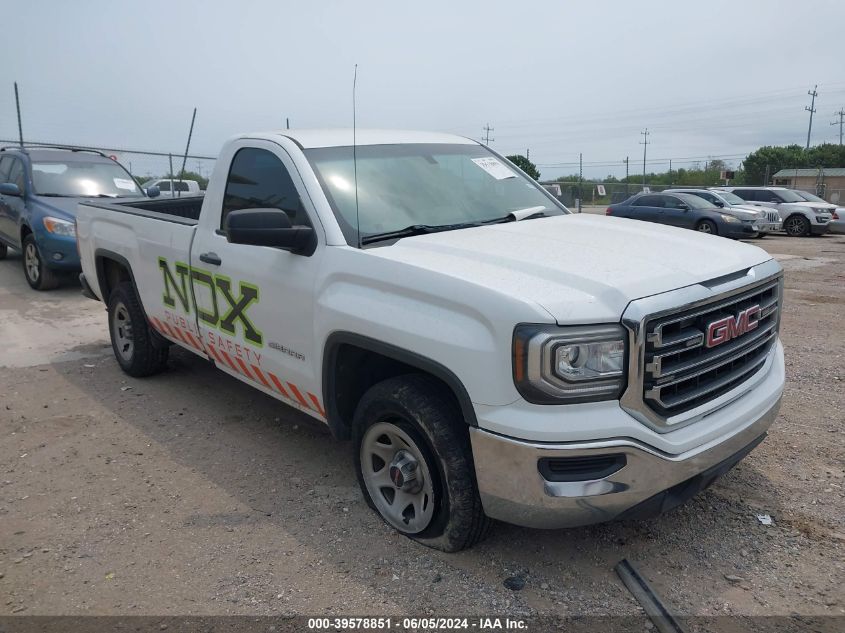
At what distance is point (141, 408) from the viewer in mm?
5148

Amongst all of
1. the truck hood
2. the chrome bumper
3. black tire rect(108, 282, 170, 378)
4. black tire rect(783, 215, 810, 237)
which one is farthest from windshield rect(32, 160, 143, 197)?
black tire rect(783, 215, 810, 237)

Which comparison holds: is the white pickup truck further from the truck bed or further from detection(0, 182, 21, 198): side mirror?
detection(0, 182, 21, 198): side mirror

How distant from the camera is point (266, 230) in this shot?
129 inches

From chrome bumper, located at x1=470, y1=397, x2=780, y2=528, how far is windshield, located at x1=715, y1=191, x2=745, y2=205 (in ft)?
60.4

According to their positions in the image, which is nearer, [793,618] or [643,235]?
[793,618]

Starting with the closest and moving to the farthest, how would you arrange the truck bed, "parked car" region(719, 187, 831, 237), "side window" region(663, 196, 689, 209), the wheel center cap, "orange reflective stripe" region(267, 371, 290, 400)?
the wheel center cap < "orange reflective stripe" region(267, 371, 290, 400) < the truck bed < "side window" region(663, 196, 689, 209) < "parked car" region(719, 187, 831, 237)

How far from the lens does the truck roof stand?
3.95m

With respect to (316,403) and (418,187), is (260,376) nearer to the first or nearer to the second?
(316,403)

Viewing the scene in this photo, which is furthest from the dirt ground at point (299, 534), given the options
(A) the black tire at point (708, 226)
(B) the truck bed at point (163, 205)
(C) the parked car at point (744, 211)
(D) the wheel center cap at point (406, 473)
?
(C) the parked car at point (744, 211)

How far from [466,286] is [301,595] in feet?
4.77

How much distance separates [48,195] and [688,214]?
1467cm

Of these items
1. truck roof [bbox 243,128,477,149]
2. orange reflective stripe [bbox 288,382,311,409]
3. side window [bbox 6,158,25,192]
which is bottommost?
orange reflective stripe [bbox 288,382,311,409]

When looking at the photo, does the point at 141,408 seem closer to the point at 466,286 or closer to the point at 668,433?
the point at 466,286

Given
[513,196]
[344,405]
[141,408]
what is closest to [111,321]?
[141,408]
